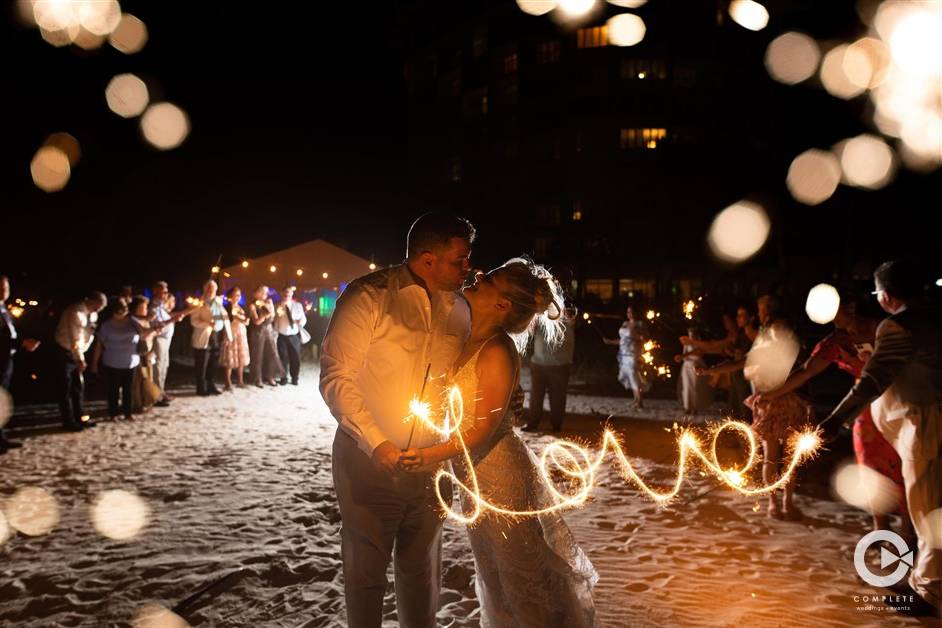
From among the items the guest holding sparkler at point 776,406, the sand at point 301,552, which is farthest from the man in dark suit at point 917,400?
the guest holding sparkler at point 776,406

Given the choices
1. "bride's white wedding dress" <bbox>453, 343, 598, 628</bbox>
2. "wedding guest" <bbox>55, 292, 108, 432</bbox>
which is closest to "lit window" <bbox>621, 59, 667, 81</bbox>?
"wedding guest" <bbox>55, 292, 108, 432</bbox>

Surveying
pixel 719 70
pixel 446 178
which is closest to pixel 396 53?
pixel 446 178

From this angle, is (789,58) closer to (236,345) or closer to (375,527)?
(236,345)

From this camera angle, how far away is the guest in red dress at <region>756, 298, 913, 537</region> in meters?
4.20

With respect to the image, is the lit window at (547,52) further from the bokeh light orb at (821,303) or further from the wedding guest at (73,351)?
the wedding guest at (73,351)

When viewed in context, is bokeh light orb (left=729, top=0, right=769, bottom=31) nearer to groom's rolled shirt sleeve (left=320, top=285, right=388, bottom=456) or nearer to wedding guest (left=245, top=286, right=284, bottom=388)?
wedding guest (left=245, top=286, right=284, bottom=388)

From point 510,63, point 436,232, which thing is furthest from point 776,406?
point 510,63

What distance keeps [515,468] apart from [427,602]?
0.78 metres

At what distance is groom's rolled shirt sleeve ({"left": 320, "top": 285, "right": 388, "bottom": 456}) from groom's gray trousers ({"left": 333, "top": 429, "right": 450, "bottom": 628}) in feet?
0.61

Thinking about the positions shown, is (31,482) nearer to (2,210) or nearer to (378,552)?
(378,552)

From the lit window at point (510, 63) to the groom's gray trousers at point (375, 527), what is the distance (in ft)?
116

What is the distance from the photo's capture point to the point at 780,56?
32969mm

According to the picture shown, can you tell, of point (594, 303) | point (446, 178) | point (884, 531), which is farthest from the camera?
point (446, 178)

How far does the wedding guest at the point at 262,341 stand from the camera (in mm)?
13641
